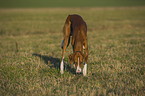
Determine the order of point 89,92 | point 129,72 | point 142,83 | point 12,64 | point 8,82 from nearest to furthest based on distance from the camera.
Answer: point 89,92, point 142,83, point 8,82, point 129,72, point 12,64

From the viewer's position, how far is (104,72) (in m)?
7.79

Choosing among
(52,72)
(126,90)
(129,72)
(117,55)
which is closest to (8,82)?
(52,72)

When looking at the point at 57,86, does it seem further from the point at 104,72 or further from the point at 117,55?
the point at 117,55

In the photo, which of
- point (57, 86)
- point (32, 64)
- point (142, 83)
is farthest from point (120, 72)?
point (32, 64)

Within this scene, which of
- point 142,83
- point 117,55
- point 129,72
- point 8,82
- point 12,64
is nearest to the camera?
point 142,83

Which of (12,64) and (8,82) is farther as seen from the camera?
(12,64)

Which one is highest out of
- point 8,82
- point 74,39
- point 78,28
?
point 78,28

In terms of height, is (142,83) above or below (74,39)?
below

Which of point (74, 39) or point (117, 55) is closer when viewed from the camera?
point (74, 39)

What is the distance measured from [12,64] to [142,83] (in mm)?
6452

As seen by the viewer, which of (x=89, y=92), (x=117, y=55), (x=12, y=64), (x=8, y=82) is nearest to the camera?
(x=89, y=92)

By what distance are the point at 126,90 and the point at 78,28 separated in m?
3.21

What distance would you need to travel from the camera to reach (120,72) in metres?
7.83

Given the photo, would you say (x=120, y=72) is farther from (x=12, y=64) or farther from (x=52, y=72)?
(x=12, y=64)
